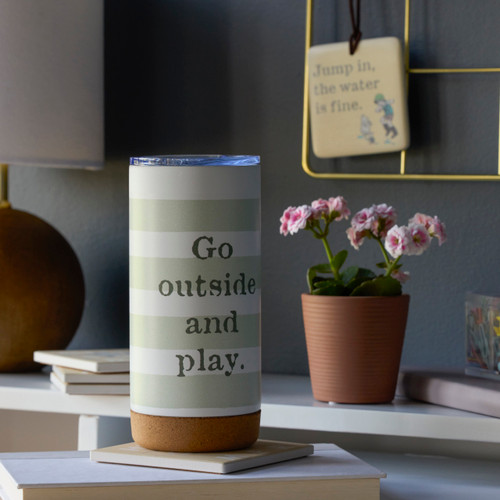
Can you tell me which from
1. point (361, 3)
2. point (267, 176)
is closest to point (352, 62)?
point (361, 3)

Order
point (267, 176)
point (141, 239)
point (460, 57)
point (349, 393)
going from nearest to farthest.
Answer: point (141, 239)
point (349, 393)
point (460, 57)
point (267, 176)

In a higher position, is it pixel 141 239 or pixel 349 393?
pixel 141 239

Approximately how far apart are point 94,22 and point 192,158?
25.2 inches

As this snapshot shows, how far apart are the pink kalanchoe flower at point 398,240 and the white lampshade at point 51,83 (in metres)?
0.50

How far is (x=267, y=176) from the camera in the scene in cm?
133

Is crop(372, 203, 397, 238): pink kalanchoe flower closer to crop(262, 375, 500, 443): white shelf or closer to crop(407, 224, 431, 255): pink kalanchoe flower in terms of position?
crop(407, 224, 431, 255): pink kalanchoe flower

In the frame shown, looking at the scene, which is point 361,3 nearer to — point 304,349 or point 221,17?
point 221,17

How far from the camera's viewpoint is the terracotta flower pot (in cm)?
104

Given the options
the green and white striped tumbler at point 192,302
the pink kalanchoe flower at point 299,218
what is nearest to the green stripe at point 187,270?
the green and white striped tumbler at point 192,302

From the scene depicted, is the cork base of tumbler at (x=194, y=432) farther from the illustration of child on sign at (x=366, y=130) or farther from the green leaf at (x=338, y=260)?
the illustration of child on sign at (x=366, y=130)

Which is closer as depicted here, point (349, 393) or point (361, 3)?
point (349, 393)

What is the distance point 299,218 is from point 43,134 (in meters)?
0.42

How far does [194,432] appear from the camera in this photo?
743 millimetres

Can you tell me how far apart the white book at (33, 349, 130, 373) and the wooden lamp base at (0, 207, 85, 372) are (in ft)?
0.20
